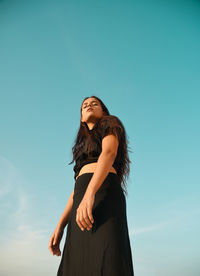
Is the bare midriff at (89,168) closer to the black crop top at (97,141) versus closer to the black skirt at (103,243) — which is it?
the black crop top at (97,141)

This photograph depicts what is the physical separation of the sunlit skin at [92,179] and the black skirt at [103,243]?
0.42 ft

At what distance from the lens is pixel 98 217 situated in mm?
2074

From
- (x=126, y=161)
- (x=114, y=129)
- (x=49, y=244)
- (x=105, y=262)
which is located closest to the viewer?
(x=105, y=262)

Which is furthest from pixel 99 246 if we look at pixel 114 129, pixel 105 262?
pixel 114 129

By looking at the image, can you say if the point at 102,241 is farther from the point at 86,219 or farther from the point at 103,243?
the point at 86,219

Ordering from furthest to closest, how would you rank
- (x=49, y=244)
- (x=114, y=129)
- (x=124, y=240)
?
1. (x=49, y=244)
2. (x=114, y=129)
3. (x=124, y=240)

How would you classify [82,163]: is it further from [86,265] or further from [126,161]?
[86,265]

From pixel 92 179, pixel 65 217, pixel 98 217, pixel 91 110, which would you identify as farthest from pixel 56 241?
pixel 91 110

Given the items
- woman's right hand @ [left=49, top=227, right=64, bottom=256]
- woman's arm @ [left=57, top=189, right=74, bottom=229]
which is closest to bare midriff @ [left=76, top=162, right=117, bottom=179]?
woman's arm @ [left=57, top=189, right=74, bottom=229]

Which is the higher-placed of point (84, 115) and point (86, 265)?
point (84, 115)

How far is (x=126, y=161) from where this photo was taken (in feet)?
9.19

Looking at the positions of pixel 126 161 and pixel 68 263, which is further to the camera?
pixel 126 161

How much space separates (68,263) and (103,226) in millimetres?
455

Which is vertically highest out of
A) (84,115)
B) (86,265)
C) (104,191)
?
(84,115)
